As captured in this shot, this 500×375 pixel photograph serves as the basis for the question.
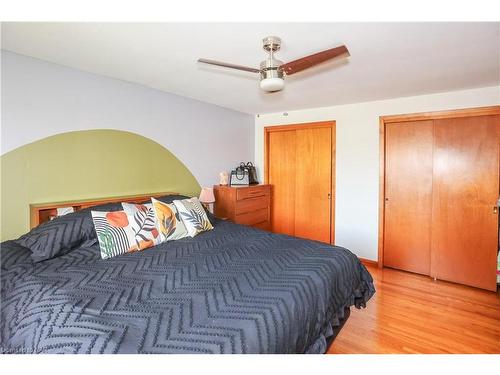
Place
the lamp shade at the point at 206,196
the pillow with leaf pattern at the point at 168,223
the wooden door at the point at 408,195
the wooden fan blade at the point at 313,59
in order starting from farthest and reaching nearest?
the lamp shade at the point at 206,196
the wooden door at the point at 408,195
the pillow with leaf pattern at the point at 168,223
the wooden fan blade at the point at 313,59

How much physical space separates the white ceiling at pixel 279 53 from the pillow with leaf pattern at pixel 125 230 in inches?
46.4

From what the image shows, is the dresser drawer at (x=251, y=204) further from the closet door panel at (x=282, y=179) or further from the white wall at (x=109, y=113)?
the white wall at (x=109, y=113)

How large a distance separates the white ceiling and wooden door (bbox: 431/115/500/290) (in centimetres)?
50

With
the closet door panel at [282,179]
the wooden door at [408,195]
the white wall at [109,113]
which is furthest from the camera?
the closet door panel at [282,179]

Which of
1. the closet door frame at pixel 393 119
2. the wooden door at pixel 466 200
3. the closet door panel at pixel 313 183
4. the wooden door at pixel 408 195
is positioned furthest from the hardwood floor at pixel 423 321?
the closet door panel at pixel 313 183

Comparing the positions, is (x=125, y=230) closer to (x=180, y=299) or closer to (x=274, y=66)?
(x=180, y=299)

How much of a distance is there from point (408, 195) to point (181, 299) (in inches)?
118

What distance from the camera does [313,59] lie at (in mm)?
1616

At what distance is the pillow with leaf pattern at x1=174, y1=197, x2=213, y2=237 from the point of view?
8.00 feet

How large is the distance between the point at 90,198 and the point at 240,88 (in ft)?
5.86

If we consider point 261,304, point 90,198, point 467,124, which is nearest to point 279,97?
point 467,124

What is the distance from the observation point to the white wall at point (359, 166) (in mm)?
3428

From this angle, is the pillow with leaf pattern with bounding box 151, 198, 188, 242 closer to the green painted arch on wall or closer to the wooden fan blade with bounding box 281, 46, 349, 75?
the green painted arch on wall

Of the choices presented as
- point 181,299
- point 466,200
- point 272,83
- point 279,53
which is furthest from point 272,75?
point 466,200
